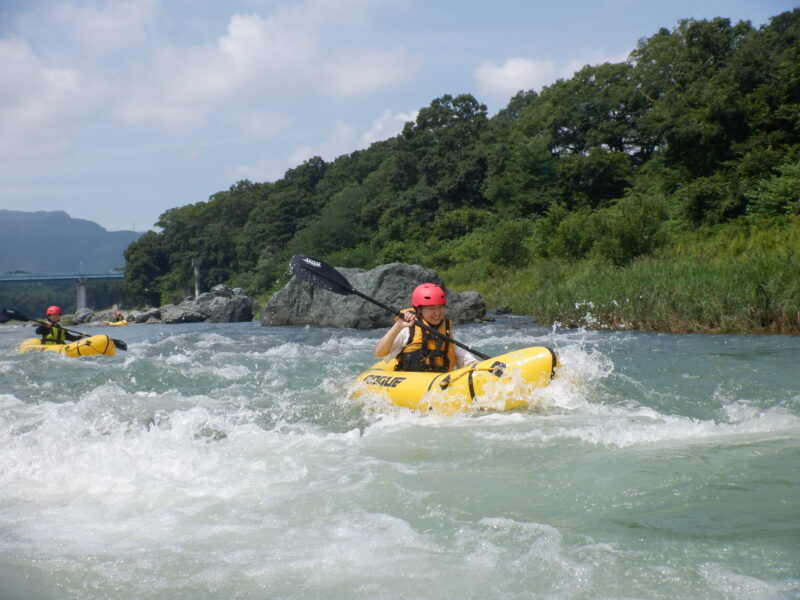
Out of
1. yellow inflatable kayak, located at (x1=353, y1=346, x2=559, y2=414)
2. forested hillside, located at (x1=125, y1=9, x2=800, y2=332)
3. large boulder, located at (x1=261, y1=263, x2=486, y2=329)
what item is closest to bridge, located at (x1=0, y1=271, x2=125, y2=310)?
forested hillside, located at (x1=125, y1=9, x2=800, y2=332)

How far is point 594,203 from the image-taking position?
30.4 meters

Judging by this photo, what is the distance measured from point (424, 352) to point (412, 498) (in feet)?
9.12

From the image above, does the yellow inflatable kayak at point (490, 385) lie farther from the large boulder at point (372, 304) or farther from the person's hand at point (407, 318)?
the large boulder at point (372, 304)

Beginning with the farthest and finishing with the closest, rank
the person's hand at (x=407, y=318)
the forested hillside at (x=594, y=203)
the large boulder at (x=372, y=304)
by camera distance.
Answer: the large boulder at (x=372, y=304) < the forested hillside at (x=594, y=203) < the person's hand at (x=407, y=318)

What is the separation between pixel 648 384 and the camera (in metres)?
6.12

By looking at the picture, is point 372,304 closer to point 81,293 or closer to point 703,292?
point 703,292

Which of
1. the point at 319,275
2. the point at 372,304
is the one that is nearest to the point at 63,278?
the point at 372,304

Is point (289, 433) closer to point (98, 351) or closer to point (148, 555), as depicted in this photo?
point (148, 555)

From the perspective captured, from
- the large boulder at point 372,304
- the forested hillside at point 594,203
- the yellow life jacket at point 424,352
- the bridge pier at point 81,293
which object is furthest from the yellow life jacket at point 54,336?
the bridge pier at point 81,293

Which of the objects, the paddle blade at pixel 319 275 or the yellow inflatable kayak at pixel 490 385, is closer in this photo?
the yellow inflatable kayak at pixel 490 385

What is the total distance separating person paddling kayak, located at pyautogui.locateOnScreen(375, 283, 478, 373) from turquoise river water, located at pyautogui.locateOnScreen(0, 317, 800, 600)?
52 centimetres

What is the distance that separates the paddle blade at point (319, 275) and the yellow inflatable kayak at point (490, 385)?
2.40 meters

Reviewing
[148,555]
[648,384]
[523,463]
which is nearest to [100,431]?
[148,555]

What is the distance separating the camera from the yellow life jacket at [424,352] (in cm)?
579
